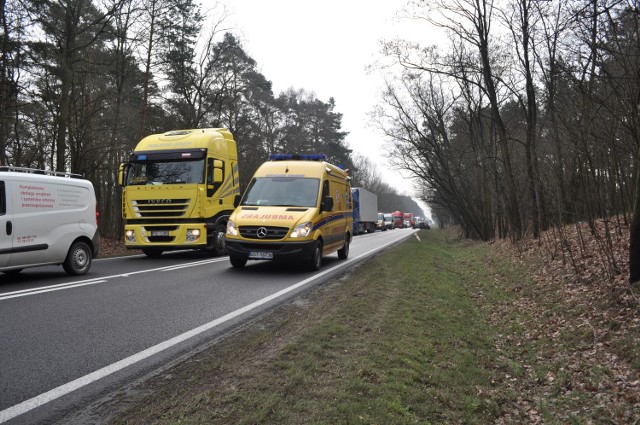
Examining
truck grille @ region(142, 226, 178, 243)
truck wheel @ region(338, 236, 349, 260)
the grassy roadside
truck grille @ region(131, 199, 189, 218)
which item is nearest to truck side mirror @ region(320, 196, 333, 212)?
truck wheel @ region(338, 236, 349, 260)

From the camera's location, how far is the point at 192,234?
41.0 feet

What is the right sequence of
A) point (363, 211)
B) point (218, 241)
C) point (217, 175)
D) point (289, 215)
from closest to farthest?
point (289, 215)
point (217, 175)
point (218, 241)
point (363, 211)

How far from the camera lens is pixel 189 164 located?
12859 mm

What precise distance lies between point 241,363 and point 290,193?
6.96 metres

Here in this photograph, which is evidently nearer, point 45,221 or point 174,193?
point 45,221

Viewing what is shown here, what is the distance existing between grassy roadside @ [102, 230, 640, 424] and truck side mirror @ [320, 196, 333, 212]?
12.4ft

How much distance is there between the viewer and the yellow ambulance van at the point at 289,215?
31.6 ft

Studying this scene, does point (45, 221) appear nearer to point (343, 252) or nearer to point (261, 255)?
point (261, 255)

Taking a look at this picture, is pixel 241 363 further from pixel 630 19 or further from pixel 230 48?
pixel 230 48

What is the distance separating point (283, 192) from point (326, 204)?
1.09m

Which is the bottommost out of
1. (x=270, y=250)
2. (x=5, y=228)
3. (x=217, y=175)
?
(x=270, y=250)

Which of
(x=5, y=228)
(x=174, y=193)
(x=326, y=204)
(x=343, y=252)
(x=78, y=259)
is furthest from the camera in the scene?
(x=343, y=252)

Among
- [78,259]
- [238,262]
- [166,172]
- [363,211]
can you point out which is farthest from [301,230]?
[363,211]

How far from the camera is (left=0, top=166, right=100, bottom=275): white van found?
314 inches
